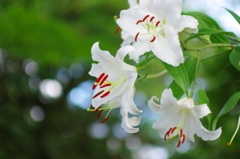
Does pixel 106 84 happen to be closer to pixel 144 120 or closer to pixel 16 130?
pixel 16 130

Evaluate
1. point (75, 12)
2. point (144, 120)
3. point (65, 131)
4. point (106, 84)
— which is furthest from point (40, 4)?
point (106, 84)

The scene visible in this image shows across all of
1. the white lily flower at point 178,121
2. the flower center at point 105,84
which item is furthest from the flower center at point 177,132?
the flower center at point 105,84

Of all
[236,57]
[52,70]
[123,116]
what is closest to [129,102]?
[123,116]

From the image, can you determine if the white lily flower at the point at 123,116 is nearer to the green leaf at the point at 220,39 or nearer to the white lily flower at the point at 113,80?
the white lily flower at the point at 113,80

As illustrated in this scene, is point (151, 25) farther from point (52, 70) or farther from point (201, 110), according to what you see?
point (52, 70)

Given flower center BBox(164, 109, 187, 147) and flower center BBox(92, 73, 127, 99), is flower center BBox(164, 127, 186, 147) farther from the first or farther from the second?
flower center BBox(92, 73, 127, 99)
